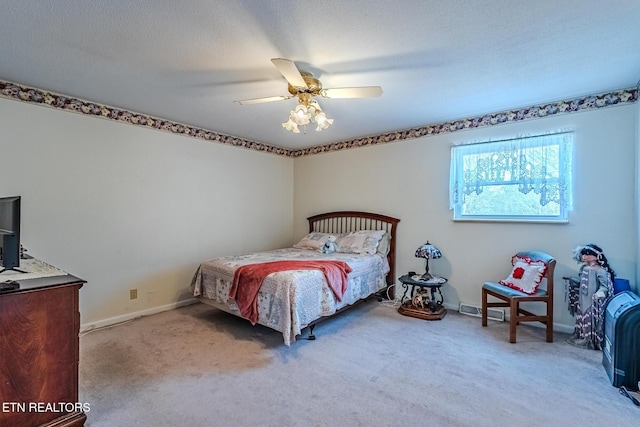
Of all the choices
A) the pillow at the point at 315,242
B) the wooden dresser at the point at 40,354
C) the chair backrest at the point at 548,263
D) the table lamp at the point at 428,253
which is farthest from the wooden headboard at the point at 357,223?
the wooden dresser at the point at 40,354

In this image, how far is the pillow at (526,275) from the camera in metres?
2.98

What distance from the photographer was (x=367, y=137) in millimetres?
4664

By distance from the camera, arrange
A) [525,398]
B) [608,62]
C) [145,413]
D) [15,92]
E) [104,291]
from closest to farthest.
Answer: [145,413] < [525,398] < [608,62] < [15,92] < [104,291]

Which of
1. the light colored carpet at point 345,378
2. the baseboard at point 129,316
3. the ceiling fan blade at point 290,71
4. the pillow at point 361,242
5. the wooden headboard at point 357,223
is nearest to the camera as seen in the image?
the light colored carpet at point 345,378

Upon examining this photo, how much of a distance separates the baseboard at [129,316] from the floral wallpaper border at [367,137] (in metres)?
2.27

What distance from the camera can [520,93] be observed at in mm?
2992

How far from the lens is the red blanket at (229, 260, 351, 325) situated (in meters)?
2.92

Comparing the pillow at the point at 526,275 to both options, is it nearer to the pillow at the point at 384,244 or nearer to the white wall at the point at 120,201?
the pillow at the point at 384,244

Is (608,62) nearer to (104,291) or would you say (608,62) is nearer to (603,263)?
(603,263)

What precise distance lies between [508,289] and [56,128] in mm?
4891

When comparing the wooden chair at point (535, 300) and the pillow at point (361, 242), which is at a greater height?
the pillow at point (361, 242)

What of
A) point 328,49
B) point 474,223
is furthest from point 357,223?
point 328,49

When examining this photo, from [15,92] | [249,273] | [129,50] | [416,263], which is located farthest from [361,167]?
[15,92]

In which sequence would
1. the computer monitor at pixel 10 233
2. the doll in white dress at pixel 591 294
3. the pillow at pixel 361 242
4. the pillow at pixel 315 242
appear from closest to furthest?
the computer monitor at pixel 10 233, the doll in white dress at pixel 591 294, the pillow at pixel 361 242, the pillow at pixel 315 242
